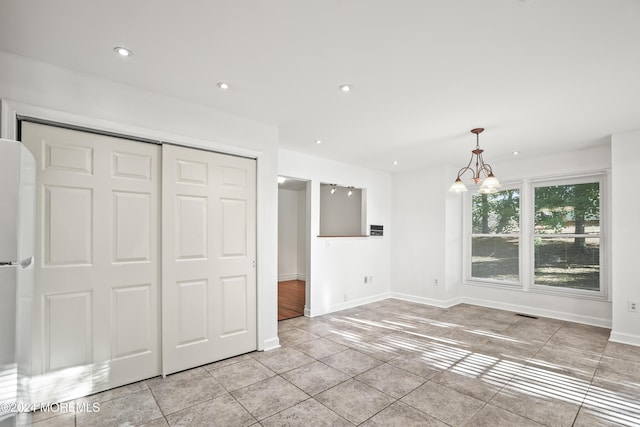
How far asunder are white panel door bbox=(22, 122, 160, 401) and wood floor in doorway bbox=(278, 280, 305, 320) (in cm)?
240

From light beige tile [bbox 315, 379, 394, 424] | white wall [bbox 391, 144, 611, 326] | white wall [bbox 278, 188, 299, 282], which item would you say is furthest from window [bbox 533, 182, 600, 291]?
white wall [bbox 278, 188, 299, 282]

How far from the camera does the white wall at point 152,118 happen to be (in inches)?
87.7

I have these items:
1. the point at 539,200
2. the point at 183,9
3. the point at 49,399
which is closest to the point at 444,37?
the point at 183,9

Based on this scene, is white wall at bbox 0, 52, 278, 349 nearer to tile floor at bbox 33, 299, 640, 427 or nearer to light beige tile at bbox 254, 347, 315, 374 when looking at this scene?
light beige tile at bbox 254, 347, 315, 374

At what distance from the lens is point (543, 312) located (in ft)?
16.0

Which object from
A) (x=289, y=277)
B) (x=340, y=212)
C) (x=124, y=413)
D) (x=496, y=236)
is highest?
(x=340, y=212)

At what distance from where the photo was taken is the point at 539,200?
5.07 m

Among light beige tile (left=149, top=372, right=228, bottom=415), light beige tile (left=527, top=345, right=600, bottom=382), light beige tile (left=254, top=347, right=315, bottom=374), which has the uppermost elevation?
light beige tile (left=149, top=372, right=228, bottom=415)

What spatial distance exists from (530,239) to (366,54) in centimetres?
461

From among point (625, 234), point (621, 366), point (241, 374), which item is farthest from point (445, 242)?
point (241, 374)

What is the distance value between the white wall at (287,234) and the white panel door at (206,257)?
4.68m

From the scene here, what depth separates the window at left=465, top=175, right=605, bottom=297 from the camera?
15.0 feet

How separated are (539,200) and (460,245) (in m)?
1.49

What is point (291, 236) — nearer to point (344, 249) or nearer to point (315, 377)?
point (344, 249)
